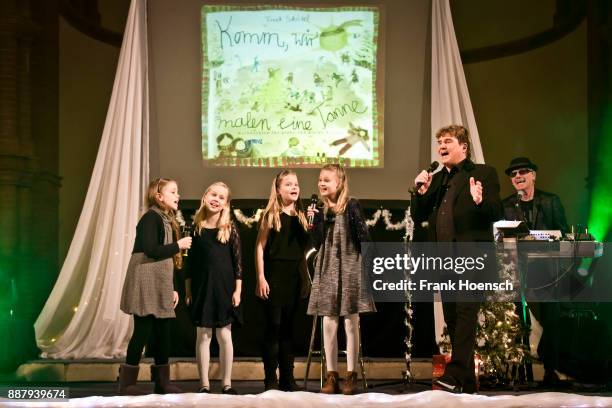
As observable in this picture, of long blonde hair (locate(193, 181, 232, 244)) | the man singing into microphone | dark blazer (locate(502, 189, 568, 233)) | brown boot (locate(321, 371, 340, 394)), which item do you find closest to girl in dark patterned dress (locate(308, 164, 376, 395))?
brown boot (locate(321, 371, 340, 394))

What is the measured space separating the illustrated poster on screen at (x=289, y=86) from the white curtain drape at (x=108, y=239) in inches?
27.9

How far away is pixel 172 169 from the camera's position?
274 inches

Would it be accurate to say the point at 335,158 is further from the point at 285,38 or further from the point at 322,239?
the point at 322,239

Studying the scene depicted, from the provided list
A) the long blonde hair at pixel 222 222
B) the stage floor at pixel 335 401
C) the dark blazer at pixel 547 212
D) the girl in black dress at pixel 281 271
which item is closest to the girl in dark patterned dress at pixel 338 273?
the girl in black dress at pixel 281 271

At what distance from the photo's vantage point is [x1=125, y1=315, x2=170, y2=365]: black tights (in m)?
4.85

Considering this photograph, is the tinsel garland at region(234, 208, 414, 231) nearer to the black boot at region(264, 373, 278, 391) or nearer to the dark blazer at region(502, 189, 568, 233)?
the dark blazer at region(502, 189, 568, 233)

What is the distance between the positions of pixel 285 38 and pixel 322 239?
2.59 metres

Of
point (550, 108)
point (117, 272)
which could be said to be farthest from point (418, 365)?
point (550, 108)

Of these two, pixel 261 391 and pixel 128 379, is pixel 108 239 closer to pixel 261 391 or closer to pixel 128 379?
pixel 128 379

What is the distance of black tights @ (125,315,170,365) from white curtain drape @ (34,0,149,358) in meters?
1.21

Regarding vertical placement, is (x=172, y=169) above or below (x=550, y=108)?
below

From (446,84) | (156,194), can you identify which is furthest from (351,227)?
(446,84)

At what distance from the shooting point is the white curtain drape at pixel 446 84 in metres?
6.38

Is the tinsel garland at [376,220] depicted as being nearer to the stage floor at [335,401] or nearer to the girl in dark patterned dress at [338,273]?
the girl in dark patterned dress at [338,273]
